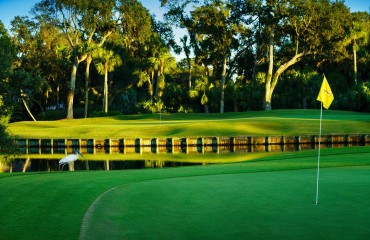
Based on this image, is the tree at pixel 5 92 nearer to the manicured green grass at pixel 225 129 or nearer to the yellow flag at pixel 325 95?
the yellow flag at pixel 325 95

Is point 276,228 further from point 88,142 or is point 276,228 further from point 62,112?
point 62,112

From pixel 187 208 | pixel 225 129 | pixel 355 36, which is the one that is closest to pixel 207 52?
pixel 355 36

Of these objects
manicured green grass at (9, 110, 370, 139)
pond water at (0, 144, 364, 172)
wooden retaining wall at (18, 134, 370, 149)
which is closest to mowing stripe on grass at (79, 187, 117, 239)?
pond water at (0, 144, 364, 172)

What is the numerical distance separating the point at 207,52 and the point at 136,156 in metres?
41.8

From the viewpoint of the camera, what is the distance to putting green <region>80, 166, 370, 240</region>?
25.4ft

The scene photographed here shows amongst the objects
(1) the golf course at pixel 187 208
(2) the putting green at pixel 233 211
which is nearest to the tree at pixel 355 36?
(1) the golf course at pixel 187 208

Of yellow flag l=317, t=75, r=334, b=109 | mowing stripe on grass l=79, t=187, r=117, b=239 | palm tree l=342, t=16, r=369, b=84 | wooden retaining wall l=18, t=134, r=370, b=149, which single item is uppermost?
palm tree l=342, t=16, r=369, b=84

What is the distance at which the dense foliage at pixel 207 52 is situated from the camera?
66875 millimetres

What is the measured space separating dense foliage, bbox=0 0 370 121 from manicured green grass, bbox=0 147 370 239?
51943 mm

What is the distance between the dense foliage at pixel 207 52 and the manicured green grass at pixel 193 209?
170 ft

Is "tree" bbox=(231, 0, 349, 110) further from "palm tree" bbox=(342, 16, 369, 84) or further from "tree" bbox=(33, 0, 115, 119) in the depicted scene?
"tree" bbox=(33, 0, 115, 119)

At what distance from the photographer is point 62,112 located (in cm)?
7369

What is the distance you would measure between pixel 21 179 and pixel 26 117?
59331mm

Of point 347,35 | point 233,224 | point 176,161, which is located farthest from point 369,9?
point 233,224
